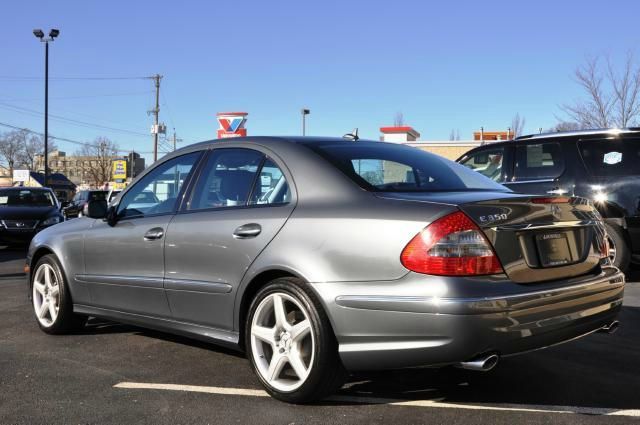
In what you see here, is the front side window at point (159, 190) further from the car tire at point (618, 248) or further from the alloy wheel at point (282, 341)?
the car tire at point (618, 248)

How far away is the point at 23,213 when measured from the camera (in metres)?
13.6

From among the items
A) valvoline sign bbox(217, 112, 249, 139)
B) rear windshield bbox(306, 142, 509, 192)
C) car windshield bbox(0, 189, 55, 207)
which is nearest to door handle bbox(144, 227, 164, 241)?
rear windshield bbox(306, 142, 509, 192)

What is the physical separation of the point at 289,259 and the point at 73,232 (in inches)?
99.6

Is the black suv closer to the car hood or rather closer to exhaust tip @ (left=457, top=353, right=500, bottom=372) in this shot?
exhaust tip @ (left=457, top=353, right=500, bottom=372)

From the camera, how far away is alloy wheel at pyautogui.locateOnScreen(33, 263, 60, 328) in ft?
17.4

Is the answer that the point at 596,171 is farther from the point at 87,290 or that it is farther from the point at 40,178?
the point at 40,178

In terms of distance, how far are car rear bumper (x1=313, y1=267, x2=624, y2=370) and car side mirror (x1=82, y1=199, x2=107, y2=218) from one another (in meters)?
2.30

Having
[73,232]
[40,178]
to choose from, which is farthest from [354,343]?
[40,178]

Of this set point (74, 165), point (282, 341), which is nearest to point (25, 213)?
point (282, 341)

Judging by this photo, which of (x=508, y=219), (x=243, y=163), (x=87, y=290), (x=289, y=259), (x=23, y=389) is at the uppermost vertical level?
(x=243, y=163)

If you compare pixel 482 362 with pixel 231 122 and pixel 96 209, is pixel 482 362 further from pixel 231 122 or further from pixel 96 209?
pixel 231 122

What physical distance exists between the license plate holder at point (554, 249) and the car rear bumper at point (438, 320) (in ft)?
0.38

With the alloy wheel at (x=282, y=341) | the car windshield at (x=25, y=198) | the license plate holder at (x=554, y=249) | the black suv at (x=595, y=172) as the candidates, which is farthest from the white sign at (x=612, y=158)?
the car windshield at (x=25, y=198)

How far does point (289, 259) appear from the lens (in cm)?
345
